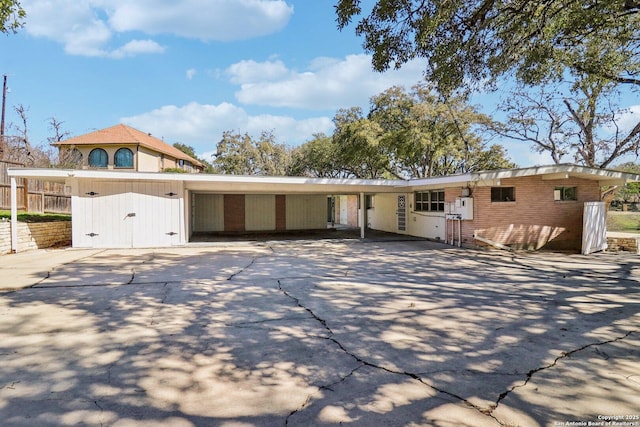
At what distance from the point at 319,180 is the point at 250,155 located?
832 inches

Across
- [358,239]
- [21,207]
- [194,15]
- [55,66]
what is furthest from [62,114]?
[358,239]

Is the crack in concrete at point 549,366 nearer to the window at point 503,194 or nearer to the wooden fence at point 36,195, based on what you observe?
the window at point 503,194

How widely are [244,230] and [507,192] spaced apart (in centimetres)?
1180

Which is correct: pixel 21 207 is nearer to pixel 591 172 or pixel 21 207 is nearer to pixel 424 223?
pixel 424 223

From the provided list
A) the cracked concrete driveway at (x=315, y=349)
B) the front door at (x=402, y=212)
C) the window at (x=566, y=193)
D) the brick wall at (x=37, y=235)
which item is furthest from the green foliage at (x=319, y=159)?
the cracked concrete driveway at (x=315, y=349)

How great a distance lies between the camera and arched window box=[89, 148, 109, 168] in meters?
21.8

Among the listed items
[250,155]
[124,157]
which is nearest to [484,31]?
[124,157]

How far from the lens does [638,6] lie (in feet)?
19.1

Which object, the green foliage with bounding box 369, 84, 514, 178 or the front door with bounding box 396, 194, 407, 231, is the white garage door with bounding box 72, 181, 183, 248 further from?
the green foliage with bounding box 369, 84, 514, 178

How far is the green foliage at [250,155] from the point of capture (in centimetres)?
3155

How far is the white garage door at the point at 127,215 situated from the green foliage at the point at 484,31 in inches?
325

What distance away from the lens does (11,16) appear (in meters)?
8.23

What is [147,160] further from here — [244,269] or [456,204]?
[456,204]

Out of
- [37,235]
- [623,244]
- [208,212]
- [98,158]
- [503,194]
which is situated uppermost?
[98,158]
